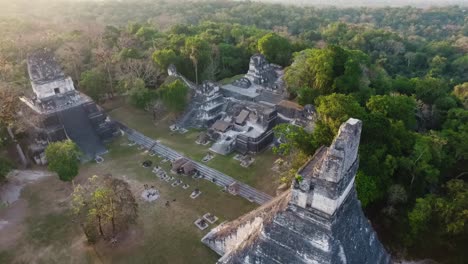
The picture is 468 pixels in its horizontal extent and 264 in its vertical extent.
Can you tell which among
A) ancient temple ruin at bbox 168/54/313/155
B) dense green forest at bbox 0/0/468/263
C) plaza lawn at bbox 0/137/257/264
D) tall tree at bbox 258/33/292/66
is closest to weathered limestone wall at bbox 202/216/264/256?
plaza lawn at bbox 0/137/257/264

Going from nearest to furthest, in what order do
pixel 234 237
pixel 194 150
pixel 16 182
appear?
1. pixel 234 237
2. pixel 16 182
3. pixel 194 150

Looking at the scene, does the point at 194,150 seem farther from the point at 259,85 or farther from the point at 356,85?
the point at 356,85

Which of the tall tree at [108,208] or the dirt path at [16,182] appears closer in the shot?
the tall tree at [108,208]

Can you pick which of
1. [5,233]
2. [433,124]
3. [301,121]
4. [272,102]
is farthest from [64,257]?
[433,124]

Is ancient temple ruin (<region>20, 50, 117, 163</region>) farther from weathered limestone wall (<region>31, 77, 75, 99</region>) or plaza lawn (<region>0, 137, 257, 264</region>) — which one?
plaza lawn (<region>0, 137, 257, 264</region>)

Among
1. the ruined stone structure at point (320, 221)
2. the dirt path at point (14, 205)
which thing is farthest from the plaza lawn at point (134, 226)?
the ruined stone structure at point (320, 221)

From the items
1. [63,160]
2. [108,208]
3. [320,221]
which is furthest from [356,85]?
[63,160]

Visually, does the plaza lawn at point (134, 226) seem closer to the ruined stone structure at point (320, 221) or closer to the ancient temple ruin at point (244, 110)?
the ancient temple ruin at point (244, 110)
